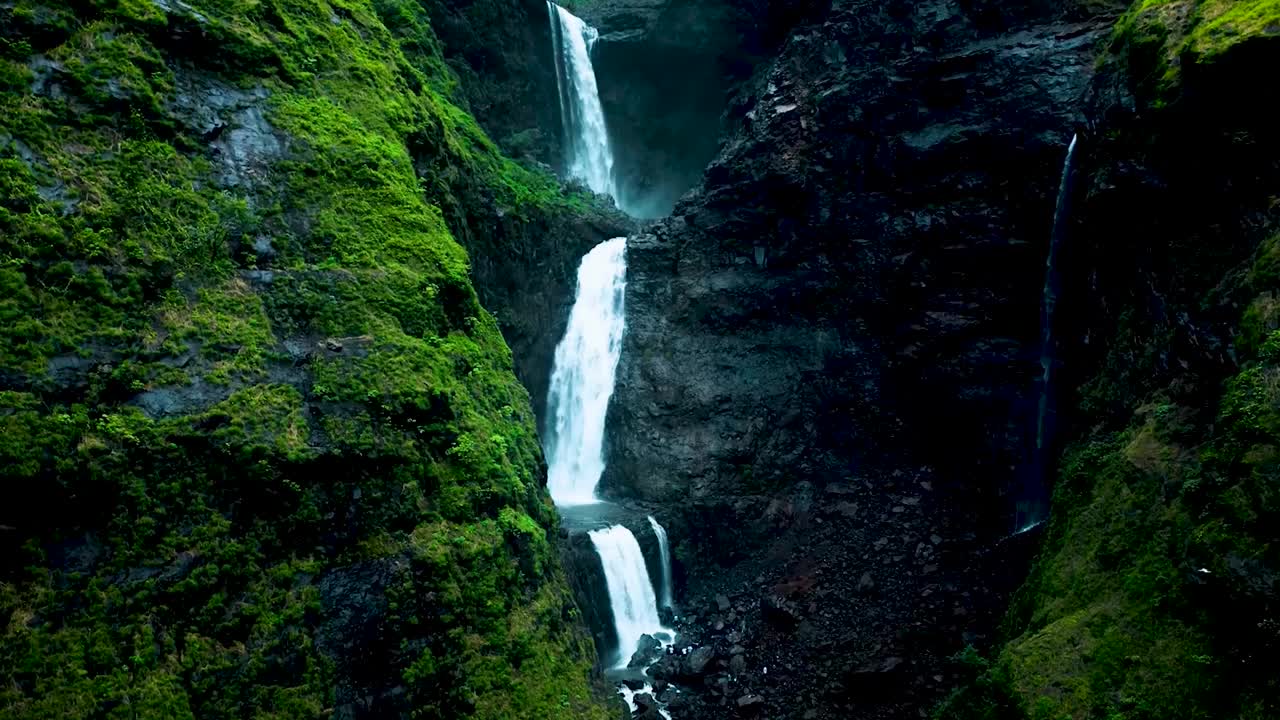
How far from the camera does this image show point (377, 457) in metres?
10.2

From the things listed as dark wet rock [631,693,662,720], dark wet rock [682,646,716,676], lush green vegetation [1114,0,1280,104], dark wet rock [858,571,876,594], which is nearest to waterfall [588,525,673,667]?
dark wet rock [682,646,716,676]

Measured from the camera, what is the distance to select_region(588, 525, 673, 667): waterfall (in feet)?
54.7

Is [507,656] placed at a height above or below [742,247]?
below

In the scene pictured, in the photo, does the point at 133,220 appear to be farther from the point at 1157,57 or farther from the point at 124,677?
the point at 1157,57

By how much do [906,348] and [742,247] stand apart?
237 inches

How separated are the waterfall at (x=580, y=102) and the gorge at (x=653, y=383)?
24.0 ft

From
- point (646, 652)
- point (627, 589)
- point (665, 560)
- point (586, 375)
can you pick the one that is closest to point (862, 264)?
point (586, 375)

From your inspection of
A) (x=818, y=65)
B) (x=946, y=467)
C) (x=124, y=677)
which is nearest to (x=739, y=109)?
(x=818, y=65)

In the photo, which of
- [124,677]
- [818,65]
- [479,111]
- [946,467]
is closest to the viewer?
[124,677]

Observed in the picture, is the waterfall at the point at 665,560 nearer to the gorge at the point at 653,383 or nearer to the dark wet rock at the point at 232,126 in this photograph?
the gorge at the point at 653,383

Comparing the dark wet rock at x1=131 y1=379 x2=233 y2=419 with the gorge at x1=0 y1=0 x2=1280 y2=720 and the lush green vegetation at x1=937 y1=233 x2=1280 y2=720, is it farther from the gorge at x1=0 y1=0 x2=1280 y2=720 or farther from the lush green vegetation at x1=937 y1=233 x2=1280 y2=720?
the lush green vegetation at x1=937 y1=233 x2=1280 y2=720

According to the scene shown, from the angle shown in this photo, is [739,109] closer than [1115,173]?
No

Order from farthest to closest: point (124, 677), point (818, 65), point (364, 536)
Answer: point (818, 65), point (364, 536), point (124, 677)

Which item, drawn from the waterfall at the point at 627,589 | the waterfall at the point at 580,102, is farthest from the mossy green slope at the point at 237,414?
the waterfall at the point at 580,102
